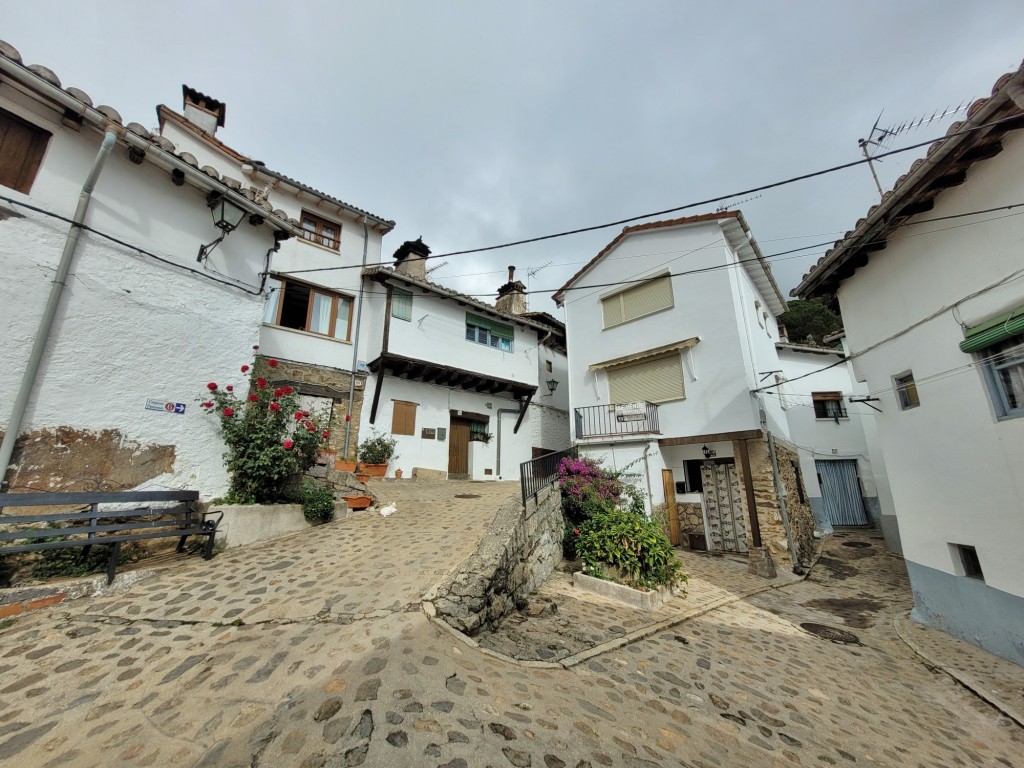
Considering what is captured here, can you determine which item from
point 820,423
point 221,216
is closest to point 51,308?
point 221,216

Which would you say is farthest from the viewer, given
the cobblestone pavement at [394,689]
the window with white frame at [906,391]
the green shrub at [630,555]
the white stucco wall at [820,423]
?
the white stucco wall at [820,423]

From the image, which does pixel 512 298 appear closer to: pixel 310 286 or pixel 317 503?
pixel 310 286

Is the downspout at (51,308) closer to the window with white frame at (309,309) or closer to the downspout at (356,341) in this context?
the window with white frame at (309,309)

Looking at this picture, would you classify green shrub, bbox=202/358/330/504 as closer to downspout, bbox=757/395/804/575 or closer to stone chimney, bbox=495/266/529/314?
downspout, bbox=757/395/804/575

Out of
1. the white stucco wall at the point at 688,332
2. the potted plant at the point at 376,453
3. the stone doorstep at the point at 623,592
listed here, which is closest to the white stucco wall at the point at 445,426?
the potted plant at the point at 376,453

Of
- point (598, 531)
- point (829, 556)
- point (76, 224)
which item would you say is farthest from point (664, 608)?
point (76, 224)

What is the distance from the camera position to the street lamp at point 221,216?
7.18 m

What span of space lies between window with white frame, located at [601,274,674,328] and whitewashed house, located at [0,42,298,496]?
10.2 m

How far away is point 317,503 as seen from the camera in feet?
23.6

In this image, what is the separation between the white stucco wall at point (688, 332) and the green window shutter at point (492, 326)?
2.74 m

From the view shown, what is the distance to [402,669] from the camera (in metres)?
3.25

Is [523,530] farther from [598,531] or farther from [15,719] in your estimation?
[15,719]

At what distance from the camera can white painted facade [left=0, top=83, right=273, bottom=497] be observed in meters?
5.41

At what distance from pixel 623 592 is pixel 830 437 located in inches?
520
